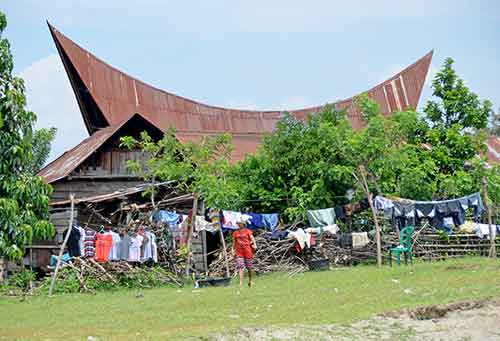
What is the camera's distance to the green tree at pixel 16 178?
8492 mm

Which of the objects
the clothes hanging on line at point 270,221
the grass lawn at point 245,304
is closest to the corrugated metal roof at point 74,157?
the clothes hanging on line at point 270,221

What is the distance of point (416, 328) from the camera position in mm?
9383

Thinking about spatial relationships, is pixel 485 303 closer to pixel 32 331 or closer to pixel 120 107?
pixel 32 331

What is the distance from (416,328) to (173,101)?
20033 millimetres

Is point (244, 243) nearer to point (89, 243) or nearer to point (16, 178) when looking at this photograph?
point (89, 243)

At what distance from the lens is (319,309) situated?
34.3 ft

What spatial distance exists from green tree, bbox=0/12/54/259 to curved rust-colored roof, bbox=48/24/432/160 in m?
14.9

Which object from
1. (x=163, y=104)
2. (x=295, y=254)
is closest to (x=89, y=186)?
(x=295, y=254)

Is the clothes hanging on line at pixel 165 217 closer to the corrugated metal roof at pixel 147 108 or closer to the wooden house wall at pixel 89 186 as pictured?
the wooden house wall at pixel 89 186

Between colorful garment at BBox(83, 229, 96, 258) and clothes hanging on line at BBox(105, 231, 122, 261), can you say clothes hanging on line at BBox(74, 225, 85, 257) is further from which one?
clothes hanging on line at BBox(105, 231, 122, 261)

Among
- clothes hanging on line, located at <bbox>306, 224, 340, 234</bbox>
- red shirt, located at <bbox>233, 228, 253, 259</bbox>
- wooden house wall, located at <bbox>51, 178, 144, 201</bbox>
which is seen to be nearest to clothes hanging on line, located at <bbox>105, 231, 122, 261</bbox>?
red shirt, located at <bbox>233, 228, 253, 259</bbox>

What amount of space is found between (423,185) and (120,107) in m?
11.7

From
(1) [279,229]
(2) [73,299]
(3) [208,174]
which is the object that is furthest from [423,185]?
(2) [73,299]

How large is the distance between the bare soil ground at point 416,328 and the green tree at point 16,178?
2626 millimetres
